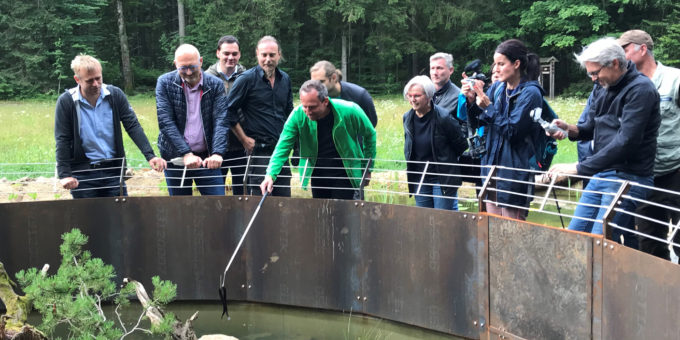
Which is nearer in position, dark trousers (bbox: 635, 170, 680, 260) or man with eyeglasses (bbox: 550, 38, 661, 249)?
man with eyeglasses (bbox: 550, 38, 661, 249)

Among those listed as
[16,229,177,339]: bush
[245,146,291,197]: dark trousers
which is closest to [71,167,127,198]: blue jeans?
[245,146,291,197]: dark trousers

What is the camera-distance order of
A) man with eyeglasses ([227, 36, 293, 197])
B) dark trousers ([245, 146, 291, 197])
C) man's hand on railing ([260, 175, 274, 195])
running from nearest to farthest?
man's hand on railing ([260, 175, 274, 195])
dark trousers ([245, 146, 291, 197])
man with eyeglasses ([227, 36, 293, 197])

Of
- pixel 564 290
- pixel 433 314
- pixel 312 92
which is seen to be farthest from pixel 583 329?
pixel 312 92

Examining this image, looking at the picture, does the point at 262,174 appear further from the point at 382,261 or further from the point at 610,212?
the point at 610,212

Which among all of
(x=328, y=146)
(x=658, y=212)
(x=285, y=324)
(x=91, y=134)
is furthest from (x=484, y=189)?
(x=91, y=134)

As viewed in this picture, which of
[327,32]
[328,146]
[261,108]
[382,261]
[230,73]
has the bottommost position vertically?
[382,261]

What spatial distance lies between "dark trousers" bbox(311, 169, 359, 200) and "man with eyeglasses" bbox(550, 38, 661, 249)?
187cm

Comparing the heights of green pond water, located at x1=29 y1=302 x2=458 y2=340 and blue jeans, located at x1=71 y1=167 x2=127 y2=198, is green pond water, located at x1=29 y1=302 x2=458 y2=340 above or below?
below

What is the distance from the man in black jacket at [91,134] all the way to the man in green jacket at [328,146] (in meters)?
1.07

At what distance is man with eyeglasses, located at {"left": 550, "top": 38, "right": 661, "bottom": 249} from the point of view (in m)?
4.41

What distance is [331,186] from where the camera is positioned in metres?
6.15

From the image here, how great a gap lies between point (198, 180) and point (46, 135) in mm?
12525

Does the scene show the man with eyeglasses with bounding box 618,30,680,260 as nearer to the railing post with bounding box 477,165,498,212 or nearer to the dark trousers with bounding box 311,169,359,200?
the railing post with bounding box 477,165,498,212

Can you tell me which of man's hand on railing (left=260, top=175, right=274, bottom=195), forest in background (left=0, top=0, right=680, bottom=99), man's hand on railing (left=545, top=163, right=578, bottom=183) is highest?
forest in background (left=0, top=0, right=680, bottom=99)
